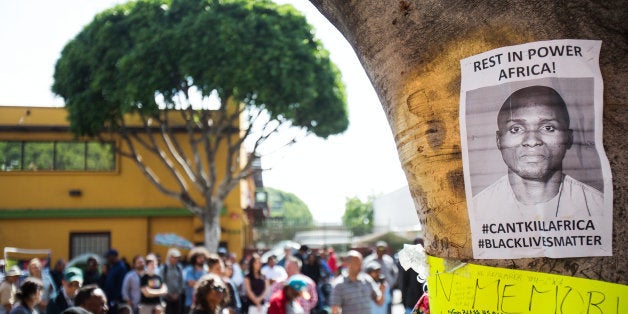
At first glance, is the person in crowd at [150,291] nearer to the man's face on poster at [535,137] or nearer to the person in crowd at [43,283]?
the person in crowd at [43,283]

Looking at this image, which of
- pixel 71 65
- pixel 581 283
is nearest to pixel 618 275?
pixel 581 283

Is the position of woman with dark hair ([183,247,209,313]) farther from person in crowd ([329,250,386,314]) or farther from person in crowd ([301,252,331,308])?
person in crowd ([329,250,386,314])

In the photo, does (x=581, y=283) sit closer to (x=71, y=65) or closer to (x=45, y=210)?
(x=71, y=65)

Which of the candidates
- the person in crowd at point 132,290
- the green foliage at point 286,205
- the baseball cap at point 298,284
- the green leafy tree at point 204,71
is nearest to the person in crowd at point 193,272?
the person in crowd at point 132,290

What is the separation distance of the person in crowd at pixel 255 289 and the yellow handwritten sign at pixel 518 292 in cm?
926

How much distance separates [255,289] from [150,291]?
69.6 inches

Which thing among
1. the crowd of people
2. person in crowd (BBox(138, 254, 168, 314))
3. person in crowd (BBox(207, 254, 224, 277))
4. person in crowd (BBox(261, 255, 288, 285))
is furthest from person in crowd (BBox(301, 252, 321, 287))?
person in crowd (BBox(207, 254, 224, 277))

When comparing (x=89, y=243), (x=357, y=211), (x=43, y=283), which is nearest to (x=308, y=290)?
(x=43, y=283)

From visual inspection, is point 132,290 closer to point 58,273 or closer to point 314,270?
point 58,273

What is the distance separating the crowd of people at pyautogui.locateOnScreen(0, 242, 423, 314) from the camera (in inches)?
250

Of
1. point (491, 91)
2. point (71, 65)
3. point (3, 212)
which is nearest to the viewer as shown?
point (491, 91)

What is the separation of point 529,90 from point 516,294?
0.56 m

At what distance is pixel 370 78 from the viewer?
7.61 ft

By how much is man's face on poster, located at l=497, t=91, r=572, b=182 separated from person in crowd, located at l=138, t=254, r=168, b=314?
10.0 meters
